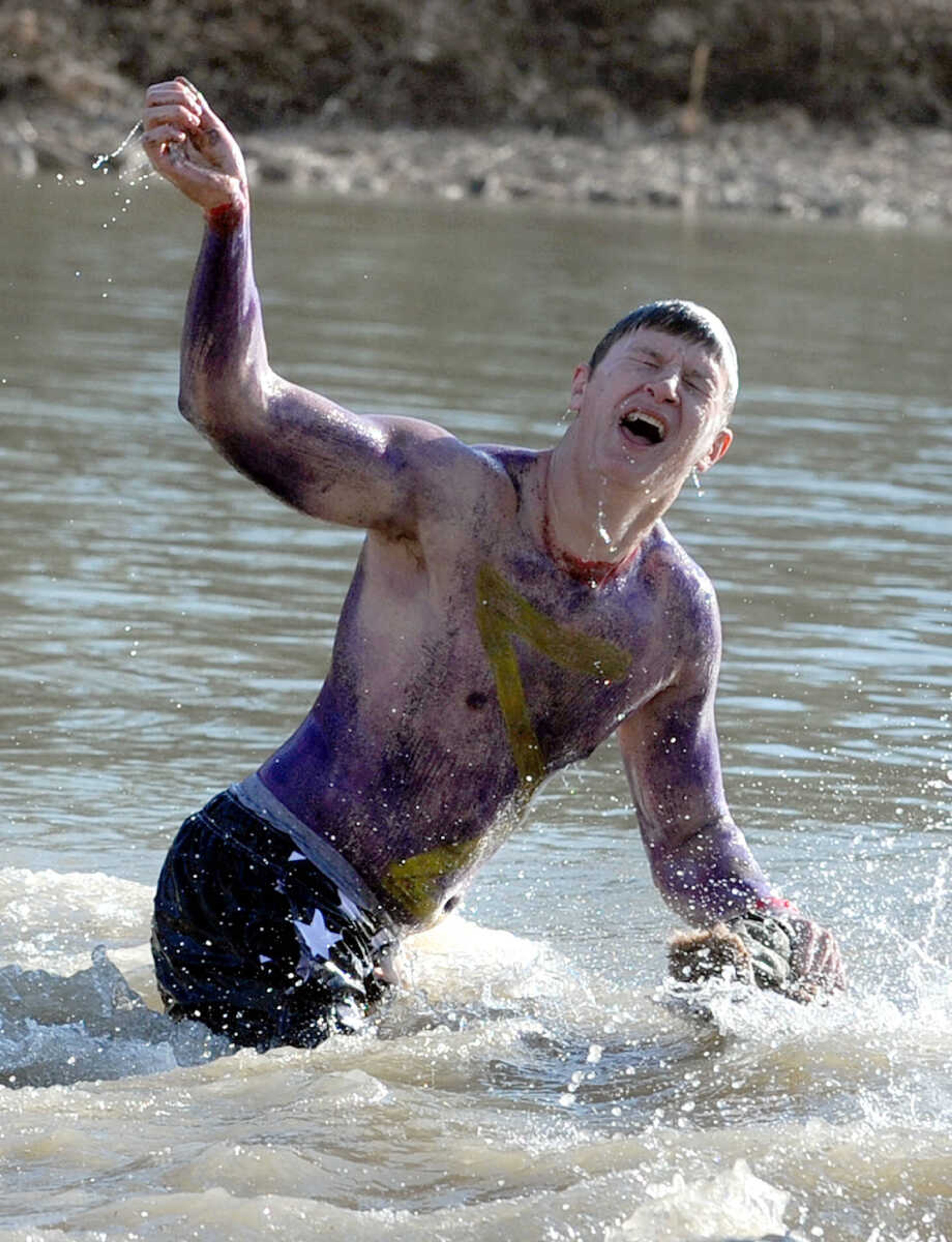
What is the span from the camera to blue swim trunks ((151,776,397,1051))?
434cm

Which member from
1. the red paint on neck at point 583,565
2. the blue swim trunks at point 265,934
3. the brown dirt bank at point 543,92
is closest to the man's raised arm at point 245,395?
the red paint on neck at point 583,565

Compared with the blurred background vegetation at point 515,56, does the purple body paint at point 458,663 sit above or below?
above

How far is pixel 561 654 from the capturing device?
4.48 meters

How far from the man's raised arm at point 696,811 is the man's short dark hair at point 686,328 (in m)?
0.48

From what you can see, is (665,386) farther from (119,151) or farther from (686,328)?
(119,151)

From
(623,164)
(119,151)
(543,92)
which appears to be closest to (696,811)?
(119,151)

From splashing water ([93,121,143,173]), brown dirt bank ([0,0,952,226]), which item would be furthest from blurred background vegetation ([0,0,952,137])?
splashing water ([93,121,143,173])

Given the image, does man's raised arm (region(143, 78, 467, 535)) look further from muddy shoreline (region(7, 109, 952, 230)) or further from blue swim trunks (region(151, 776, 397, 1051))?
muddy shoreline (region(7, 109, 952, 230))

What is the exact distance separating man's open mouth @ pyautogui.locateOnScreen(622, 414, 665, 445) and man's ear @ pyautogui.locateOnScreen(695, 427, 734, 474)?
0.13 metres

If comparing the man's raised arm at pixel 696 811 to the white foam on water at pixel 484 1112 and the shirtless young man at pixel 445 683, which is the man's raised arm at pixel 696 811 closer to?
the shirtless young man at pixel 445 683

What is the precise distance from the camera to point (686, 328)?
442 cm

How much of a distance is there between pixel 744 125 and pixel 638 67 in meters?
1.97

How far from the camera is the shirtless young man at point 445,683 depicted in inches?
170

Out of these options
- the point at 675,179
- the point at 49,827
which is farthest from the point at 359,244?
the point at 49,827
